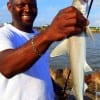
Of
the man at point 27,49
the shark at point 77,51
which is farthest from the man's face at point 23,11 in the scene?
the shark at point 77,51

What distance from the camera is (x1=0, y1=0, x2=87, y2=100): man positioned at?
2.77m

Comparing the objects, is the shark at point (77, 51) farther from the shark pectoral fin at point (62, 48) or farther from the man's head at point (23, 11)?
the man's head at point (23, 11)

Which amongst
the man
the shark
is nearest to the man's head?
the man

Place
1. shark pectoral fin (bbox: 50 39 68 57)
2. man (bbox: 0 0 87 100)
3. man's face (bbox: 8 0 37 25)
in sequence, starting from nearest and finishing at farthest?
1. man (bbox: 0 0 87 100)
2. shark pectoral fin (bbox: 50 39 68 57)
3. man's face (bbox: 8 0 37 25)

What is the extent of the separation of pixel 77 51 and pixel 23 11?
0.79 metres

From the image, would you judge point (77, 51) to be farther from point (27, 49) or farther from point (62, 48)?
point (27, 49)

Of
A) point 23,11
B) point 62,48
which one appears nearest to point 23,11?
point 23,11

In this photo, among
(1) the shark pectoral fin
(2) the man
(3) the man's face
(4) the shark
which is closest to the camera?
(2) the man

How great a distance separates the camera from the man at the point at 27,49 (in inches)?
109

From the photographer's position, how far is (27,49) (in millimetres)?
3012

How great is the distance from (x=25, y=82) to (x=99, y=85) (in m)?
9.73

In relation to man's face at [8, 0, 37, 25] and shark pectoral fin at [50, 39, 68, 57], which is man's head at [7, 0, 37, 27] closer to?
man's face at [8, 0, 37, 25]

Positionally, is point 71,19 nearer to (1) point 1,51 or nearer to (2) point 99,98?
(1) point 1,51

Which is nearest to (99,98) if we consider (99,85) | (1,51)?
(99,85)
